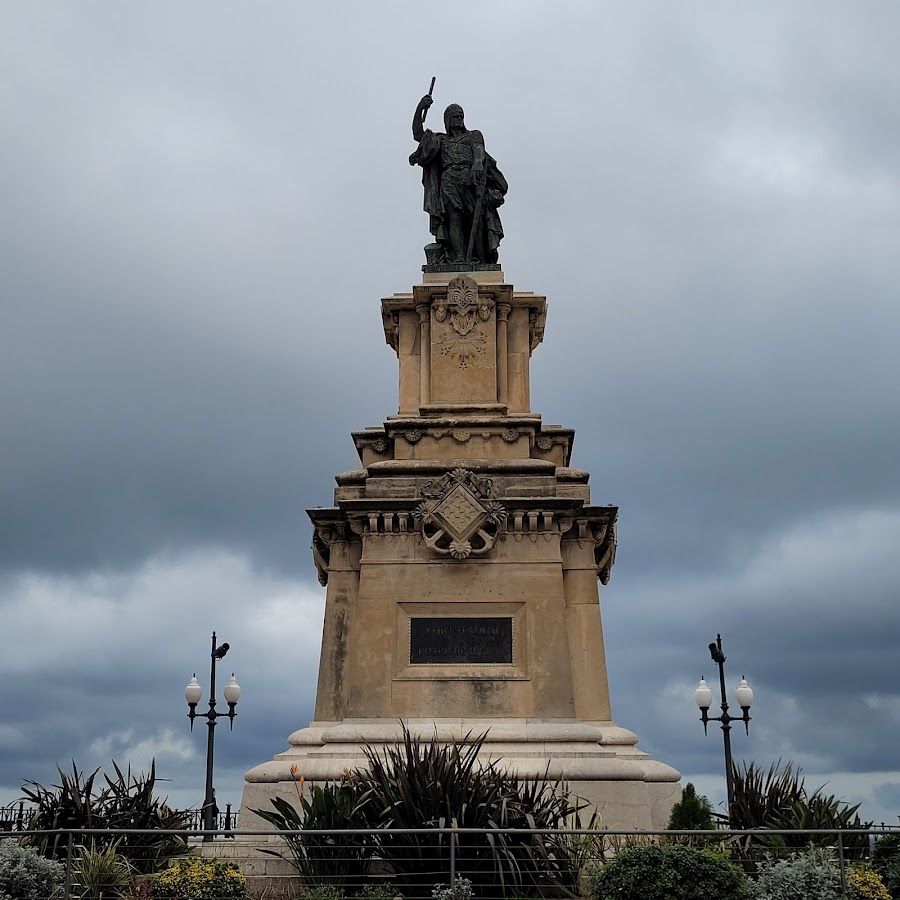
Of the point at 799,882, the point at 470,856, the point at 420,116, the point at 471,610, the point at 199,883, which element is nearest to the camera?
the point at 799,882

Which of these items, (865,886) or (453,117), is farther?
(453,117)

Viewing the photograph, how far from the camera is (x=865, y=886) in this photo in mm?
12492

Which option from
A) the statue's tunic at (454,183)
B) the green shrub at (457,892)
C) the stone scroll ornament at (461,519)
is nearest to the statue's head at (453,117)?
the statue's tunic at (454,183)

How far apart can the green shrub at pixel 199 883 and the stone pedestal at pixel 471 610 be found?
347cm

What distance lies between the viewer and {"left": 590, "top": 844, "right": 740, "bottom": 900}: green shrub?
39.0ft

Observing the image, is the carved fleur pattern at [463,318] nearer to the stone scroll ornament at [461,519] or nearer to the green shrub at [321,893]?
the stone scroll ornament at [461,519]

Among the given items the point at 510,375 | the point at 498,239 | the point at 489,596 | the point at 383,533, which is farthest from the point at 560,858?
the point at 498,239

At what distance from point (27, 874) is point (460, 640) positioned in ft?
23.6

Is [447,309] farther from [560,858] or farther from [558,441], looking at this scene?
[560,858]

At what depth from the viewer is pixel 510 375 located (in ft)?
69.4

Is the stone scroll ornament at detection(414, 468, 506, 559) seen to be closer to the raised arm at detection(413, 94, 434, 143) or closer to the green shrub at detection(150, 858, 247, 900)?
the green shrub at detection(150, 858, 247, 900)

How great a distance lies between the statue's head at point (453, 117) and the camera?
23266 millimetres

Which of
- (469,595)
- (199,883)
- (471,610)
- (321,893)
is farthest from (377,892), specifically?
(469,595)

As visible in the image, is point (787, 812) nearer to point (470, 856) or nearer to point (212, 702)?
point (470, 856)
